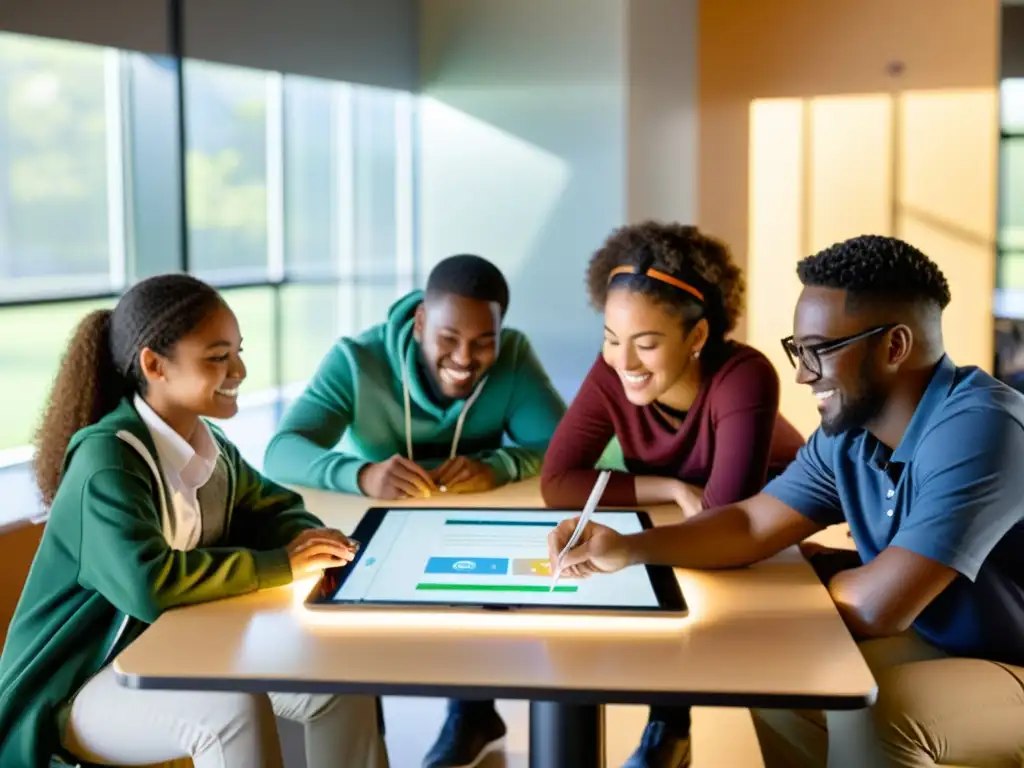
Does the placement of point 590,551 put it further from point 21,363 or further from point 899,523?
point 21,363

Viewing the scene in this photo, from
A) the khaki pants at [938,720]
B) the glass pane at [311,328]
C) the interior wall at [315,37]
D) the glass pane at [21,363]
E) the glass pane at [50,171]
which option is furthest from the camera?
the glass pane at [50,171]

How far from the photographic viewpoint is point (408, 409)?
2.66 meters

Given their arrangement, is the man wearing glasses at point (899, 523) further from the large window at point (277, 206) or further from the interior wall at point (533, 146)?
the interior wall at point (533, 146)

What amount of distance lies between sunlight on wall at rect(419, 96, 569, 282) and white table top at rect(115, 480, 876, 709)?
3.96 metres

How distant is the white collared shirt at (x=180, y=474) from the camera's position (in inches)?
72.2

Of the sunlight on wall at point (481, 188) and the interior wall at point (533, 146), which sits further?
the sunlight on wall at point (481, 188)

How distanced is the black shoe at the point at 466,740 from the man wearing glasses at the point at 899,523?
810mm

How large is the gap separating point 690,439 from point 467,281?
576 mm

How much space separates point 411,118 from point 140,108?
215 centimetres

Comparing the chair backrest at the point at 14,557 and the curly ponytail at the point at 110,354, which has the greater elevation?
the curly ponytail at the point at 110,354

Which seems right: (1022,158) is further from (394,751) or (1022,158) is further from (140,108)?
(394,751)

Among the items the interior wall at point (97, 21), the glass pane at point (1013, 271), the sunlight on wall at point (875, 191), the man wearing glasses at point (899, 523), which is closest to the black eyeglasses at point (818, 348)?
the man wearing glasses at point (899, 523)

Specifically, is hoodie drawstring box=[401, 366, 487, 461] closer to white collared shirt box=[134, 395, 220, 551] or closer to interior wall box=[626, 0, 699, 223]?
white collared shirt box=[134, 395, 220, 551]

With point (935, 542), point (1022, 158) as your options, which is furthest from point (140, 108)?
point (1022, 158)
